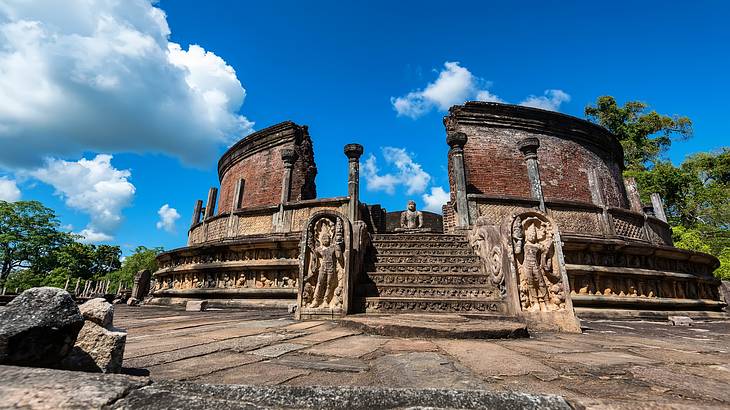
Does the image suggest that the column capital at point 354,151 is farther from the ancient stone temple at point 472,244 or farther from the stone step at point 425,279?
the stone step at point 425,279

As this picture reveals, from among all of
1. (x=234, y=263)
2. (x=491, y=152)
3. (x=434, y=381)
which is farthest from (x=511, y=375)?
(x=491, y=152)

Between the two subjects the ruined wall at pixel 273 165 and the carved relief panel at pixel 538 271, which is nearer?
the carved relief panel at pixel 538 271

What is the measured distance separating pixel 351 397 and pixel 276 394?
0.85 feet

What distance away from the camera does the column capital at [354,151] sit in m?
9.25

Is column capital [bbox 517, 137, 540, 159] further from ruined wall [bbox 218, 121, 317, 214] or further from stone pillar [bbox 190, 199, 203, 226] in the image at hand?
stone pillar [bbox 190, 199, 203, 226]

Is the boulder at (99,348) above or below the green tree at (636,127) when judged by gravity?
below

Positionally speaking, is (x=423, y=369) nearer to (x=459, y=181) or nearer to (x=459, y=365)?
(x=459, y=365)

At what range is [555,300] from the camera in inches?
168

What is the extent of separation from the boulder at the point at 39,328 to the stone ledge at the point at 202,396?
0.15m

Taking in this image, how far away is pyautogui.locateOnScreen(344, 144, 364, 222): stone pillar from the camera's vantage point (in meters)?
8.64

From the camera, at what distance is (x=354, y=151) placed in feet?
30.3

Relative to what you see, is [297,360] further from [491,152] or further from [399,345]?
[491,152]

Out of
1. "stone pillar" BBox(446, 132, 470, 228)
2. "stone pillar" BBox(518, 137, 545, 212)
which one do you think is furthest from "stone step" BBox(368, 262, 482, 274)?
"stone pillar" BBox(518, 137, 545, 212)

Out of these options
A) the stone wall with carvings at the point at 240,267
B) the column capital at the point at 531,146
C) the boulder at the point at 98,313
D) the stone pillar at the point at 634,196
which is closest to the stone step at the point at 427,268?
the stone wall with carvings at the point at 240,267
